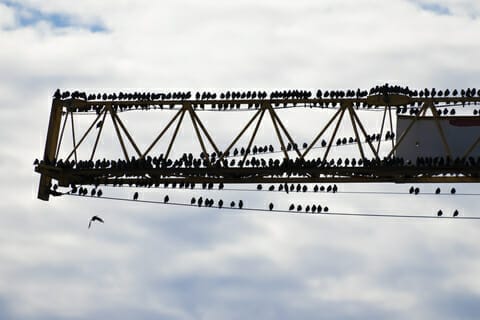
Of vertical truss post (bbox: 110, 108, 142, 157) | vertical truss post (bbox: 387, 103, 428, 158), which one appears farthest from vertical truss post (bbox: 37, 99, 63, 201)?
vertical truss post (bbox: 387, 103, 428, 158)

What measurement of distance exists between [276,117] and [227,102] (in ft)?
5.88

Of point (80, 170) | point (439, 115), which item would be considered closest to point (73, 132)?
point (80, 170)

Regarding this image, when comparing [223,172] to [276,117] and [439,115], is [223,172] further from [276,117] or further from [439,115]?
[439,115]

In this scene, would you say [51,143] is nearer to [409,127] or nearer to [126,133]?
[126,133]

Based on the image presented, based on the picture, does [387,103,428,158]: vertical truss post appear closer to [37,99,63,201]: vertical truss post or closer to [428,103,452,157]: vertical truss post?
[428,103,452,157]: vertical truss post

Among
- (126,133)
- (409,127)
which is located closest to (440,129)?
(409,127)

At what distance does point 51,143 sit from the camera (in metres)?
50.5

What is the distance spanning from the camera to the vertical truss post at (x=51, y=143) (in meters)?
50.4

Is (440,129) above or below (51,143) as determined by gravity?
above

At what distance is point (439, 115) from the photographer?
48344mm

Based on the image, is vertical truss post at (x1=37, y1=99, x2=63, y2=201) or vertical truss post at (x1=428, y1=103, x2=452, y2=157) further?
vertical truss post at (x1=37, y1=99, x2=63, y2=201)

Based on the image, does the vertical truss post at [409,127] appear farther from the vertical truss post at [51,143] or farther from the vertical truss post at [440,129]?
the vertical truss post at [51,143]

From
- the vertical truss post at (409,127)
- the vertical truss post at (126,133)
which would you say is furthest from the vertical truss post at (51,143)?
the vertical truss post at (409,127)

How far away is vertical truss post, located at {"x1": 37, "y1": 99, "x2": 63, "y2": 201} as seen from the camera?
50.4m
